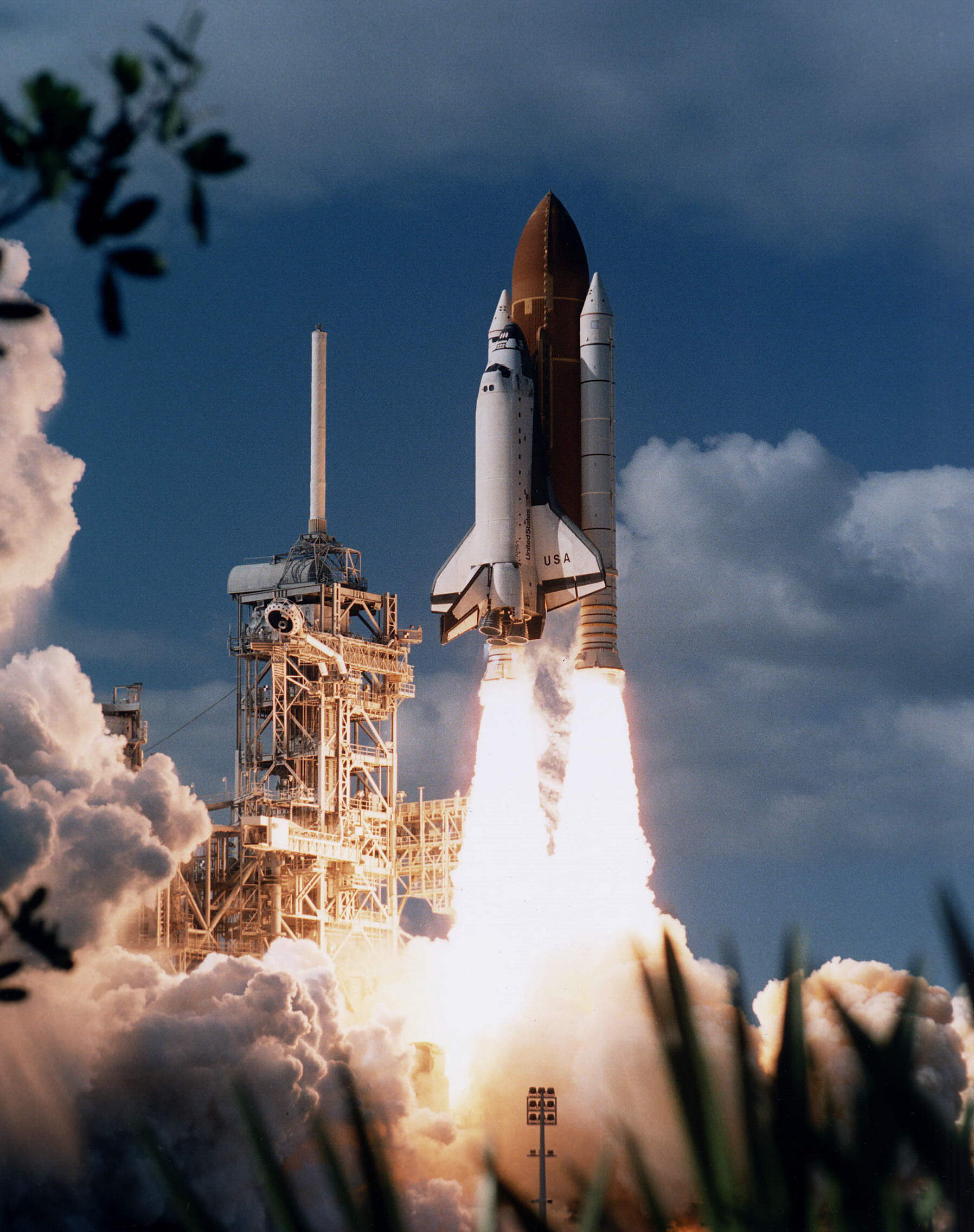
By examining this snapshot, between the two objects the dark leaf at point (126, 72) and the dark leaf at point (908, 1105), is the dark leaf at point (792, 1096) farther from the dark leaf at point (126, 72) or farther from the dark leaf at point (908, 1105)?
the dark leaf at point (126, 72)

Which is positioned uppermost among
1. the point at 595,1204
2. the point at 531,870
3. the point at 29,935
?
the point at 531,870

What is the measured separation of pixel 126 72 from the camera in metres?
5.09

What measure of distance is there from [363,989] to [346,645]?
12692 mm

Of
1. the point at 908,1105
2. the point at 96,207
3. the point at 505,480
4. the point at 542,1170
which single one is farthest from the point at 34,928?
the point at 505,480

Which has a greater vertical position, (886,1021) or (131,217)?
(886,1021)

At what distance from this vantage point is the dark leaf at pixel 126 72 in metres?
5.07

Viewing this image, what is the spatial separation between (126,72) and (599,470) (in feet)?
152

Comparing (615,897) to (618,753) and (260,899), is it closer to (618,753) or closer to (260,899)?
(618,753)

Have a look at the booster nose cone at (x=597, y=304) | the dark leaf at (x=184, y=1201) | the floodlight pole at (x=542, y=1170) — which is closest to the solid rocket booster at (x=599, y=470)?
the booster nose cone at (x=597, y=304)

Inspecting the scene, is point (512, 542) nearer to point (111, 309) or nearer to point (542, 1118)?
point (542, 1118)

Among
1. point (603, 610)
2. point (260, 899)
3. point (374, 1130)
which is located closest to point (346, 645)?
point (260, 899)

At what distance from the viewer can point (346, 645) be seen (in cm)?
7112

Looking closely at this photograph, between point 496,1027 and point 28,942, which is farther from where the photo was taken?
point 496,1027

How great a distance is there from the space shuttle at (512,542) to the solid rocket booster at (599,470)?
135cm
